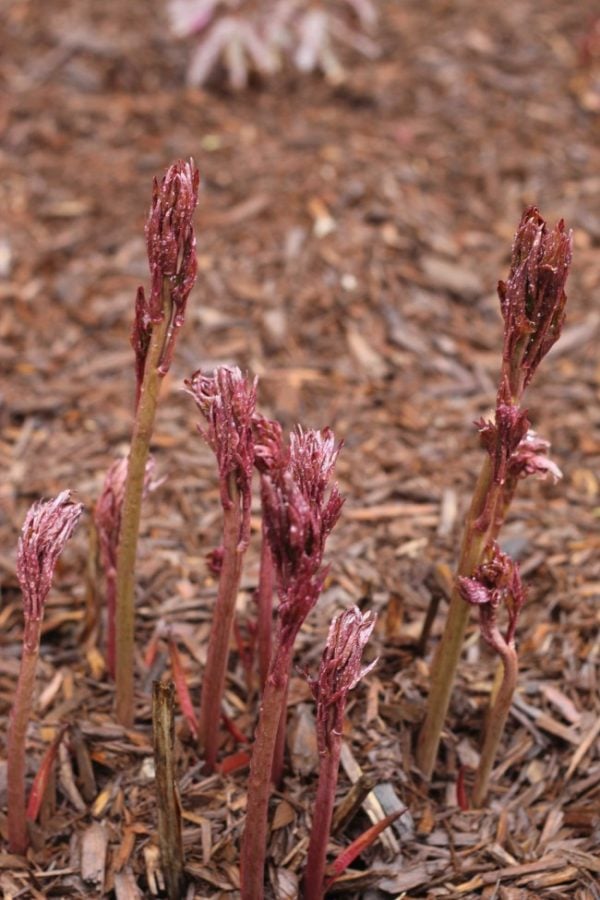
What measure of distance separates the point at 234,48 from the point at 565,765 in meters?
3.63

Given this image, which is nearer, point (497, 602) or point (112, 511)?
point (497, 602)

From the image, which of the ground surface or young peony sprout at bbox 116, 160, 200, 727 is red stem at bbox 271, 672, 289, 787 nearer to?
the ground surface

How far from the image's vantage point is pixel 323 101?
5309 mm

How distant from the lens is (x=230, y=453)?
207 centimetres

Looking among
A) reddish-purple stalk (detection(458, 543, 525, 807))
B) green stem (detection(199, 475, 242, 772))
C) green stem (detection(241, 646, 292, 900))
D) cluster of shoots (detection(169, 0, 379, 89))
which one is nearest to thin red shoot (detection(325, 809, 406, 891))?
green stem (detection(241, 646, 292, 900))

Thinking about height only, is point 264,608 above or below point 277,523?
below

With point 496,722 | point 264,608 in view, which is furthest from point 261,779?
point 496,722

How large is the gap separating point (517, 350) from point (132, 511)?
816 mm

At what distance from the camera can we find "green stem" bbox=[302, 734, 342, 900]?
2.09 m

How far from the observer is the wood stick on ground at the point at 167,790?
2.17 metres

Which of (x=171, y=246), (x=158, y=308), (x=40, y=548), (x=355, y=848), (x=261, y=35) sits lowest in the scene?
(x=355, y=848)

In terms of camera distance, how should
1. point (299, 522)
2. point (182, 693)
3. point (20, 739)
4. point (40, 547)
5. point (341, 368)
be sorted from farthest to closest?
point (341, 368)
point (182, 693)
point (20, 739)
point (40, 547)
point (299, 522)

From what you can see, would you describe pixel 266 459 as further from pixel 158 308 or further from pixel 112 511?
pixel 112 511

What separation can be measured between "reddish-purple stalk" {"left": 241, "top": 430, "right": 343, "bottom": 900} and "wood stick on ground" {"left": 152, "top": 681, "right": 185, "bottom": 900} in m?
0.16
